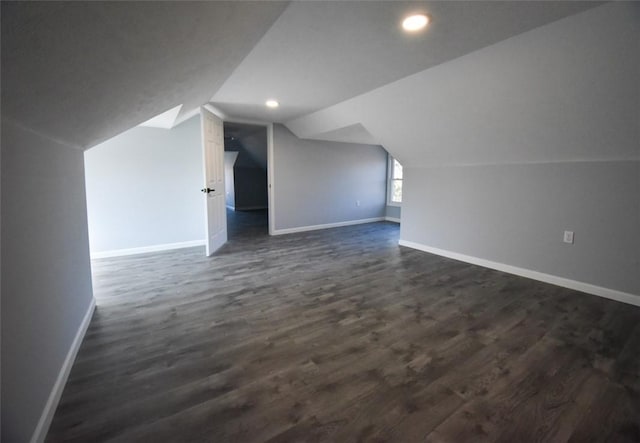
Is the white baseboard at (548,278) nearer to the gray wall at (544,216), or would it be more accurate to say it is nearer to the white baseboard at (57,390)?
the gray wall at (544,216)

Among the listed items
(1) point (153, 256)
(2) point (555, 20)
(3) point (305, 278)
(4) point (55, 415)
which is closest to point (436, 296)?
(3) point (305, 278)

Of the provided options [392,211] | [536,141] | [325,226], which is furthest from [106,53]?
[392,211]

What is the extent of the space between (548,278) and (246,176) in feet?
28.0

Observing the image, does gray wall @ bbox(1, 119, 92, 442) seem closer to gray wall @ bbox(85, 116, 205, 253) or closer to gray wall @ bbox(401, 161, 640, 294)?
gray wall @ bbox(85, 116, 205, 253)

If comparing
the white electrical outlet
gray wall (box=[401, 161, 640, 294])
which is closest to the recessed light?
gray wall (box=[401, 161, 640, 294])

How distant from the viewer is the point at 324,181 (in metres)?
6.09

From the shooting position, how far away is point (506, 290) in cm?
294

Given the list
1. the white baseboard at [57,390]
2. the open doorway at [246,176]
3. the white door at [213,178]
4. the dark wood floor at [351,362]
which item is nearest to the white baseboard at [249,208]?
the open doorway at [246,176]

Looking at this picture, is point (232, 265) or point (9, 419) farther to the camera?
point (232, 265)

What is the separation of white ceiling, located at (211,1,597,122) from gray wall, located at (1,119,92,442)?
150cm

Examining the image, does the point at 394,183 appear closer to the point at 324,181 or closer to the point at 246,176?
the point at 324,181

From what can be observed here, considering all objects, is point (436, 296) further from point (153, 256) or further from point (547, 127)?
point (153, 256)

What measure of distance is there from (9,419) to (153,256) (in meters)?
3.30

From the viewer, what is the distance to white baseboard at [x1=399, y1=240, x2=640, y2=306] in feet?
8.79
